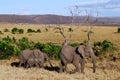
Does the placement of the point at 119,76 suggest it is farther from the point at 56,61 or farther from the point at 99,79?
the point at 56,61

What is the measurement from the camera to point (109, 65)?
22.9 metres

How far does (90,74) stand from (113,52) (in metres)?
9.57

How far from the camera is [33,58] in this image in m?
21.7

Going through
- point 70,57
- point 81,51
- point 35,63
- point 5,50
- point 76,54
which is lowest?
point 5,50

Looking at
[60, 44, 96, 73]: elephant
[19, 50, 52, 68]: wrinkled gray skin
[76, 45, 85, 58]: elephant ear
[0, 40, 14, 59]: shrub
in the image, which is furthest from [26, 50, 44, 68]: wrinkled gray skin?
[0, 40, 14, 59]: shrub

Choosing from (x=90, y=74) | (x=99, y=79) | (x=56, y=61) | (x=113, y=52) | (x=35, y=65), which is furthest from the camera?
(x=113, y=52)

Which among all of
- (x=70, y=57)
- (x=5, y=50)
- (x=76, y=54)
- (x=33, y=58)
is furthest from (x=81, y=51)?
(x=5, y=50)

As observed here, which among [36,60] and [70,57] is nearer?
[70,57]

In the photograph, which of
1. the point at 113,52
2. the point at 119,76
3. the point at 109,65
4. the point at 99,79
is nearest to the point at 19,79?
the point at 99,79

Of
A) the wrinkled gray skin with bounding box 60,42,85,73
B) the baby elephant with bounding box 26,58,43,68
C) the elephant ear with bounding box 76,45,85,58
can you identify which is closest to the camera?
the elephant ear with bounding box 76,45,85,58

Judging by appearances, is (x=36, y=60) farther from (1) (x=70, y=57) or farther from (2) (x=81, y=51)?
(2) (x=81, y=51)

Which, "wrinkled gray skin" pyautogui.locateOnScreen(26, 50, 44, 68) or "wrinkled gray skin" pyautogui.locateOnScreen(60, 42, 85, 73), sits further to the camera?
"wrinkled gray skin" pyautogui.locateOnScreen(26, 50, 44, 68)

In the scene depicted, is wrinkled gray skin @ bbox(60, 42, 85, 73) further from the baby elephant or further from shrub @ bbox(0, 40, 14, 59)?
shrub @ bbox(0, 40, 14, 59)

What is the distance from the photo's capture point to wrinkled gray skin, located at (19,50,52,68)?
842 inches
